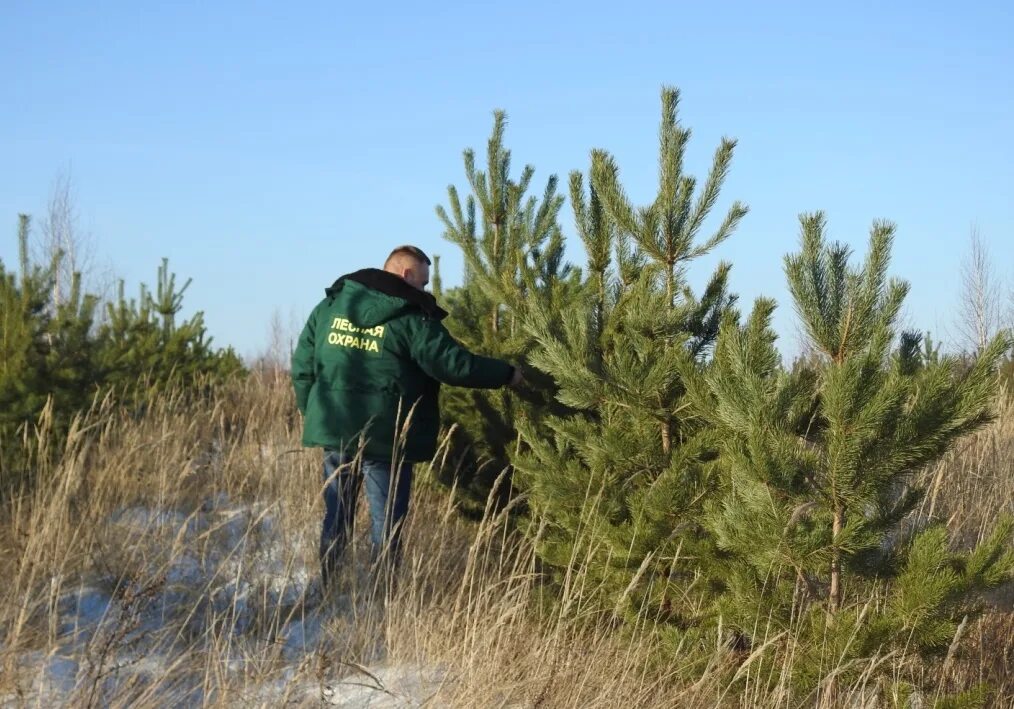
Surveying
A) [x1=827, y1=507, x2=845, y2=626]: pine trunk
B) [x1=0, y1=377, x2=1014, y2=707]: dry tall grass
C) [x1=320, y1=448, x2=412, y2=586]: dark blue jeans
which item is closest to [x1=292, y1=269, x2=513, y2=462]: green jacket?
[x1=320, y1=448, x2=412, y2=586]: dark blue jeans

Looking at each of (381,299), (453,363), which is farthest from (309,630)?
(381,299)

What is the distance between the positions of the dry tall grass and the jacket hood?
0.83 meters

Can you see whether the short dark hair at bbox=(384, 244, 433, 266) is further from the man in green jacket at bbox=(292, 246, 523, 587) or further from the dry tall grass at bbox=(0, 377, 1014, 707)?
the dry tall grass at bbox=(0, 377, 1014, 707)

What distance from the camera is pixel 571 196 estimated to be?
501 centimetres

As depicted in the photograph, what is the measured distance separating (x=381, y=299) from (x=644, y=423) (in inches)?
59.8

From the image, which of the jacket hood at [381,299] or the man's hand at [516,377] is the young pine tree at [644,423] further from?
the jacket hood at [381,299]

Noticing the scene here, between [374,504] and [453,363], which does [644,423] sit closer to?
[453,363]

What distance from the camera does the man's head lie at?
5.23m

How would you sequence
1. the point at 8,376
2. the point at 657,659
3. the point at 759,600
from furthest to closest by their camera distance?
the point at 8,376 → the point at 657,659 → the point at 759,600

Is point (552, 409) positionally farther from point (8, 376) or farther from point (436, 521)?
point (8, 376)

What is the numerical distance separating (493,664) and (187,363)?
6.52 metres

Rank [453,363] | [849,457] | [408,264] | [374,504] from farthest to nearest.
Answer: [408,264] → [374,504] → [453,363] → [849,457]

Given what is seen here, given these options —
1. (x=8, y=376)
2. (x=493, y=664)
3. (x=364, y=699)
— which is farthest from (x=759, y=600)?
(x=8, y=376)

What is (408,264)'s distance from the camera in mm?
5230
